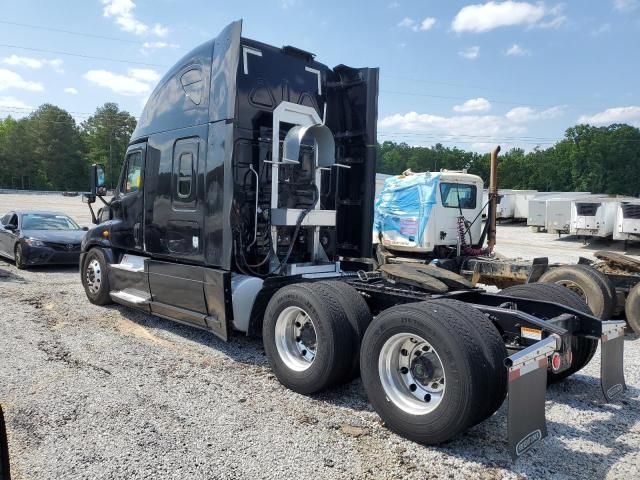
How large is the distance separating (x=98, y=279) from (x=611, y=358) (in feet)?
22.6

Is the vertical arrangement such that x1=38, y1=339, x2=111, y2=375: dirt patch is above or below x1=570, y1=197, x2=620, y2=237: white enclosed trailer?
below

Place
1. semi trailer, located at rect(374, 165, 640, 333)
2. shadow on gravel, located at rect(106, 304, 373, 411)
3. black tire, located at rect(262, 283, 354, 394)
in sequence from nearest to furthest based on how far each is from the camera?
black tire, located at rect(262, 283, 354, 394) → shadow on gravel, located at rect(106, 304, 373, 411) → semi trailer, located at rect(374, 165, 640, 333)

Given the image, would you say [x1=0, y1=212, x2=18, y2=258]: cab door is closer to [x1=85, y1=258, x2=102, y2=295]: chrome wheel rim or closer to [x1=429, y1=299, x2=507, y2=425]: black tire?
[x1=85, y1=258, x2=102, y2=295]: chrome wheel rim

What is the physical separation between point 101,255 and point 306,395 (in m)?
4.62

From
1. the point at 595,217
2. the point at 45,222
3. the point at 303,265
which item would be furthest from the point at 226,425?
the point at 595,217

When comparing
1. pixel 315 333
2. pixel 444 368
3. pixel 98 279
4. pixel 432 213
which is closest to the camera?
pixel 444 368

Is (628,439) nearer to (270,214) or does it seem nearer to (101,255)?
(270,214)

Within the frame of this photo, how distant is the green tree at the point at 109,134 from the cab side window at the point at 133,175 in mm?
90766

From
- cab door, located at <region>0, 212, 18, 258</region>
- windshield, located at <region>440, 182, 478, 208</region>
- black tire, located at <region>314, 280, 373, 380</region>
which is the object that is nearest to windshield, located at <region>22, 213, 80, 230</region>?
cab door, located at <region>0, 212, 18, 258</region>

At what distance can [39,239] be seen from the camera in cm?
1158

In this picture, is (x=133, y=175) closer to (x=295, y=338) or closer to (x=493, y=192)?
(x=295, y=338)

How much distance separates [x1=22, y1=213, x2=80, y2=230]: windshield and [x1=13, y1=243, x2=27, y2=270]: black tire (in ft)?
2.21

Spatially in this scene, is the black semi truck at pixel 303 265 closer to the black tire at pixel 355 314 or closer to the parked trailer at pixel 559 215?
the black tire at pixel 355 314

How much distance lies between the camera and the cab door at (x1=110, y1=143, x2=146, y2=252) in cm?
705
